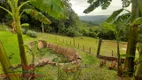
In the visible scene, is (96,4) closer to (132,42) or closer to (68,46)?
(68,46)

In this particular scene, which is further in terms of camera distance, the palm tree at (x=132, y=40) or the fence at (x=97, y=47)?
the fence at (x=97, y=47)

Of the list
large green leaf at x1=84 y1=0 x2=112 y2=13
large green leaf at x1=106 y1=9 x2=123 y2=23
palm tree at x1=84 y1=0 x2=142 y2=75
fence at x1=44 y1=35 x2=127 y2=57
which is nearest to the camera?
palm tree at x1=84 y1=0 x2=142 y2=75

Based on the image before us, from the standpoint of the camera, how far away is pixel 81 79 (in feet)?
17.9

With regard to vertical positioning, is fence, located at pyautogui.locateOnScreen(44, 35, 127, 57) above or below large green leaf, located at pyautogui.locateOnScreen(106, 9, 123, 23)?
below

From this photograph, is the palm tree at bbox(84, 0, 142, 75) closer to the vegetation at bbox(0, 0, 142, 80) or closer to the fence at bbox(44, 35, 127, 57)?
the vegetation at bbox(0, 0, 142, 80)

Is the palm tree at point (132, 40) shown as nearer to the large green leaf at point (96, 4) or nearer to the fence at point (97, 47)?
the large green leaf at point (96, 4)

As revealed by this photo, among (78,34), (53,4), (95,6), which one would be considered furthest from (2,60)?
(78,34)

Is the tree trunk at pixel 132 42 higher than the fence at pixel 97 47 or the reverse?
higher

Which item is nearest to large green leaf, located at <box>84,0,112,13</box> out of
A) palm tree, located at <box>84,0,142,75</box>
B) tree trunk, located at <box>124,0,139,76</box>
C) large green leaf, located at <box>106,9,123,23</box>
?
large green leaf, located at <box>106,9,123,23</box>

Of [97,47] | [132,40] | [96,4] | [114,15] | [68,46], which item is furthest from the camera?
[97,47]

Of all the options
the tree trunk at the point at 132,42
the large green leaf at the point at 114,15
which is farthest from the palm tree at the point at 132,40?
the large green leaf at the point at 114,15

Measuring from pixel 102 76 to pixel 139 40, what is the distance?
1585mm

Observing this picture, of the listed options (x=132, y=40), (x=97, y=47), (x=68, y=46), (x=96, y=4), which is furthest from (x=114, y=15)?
(x=97, y=47)

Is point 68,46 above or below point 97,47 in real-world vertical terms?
above
